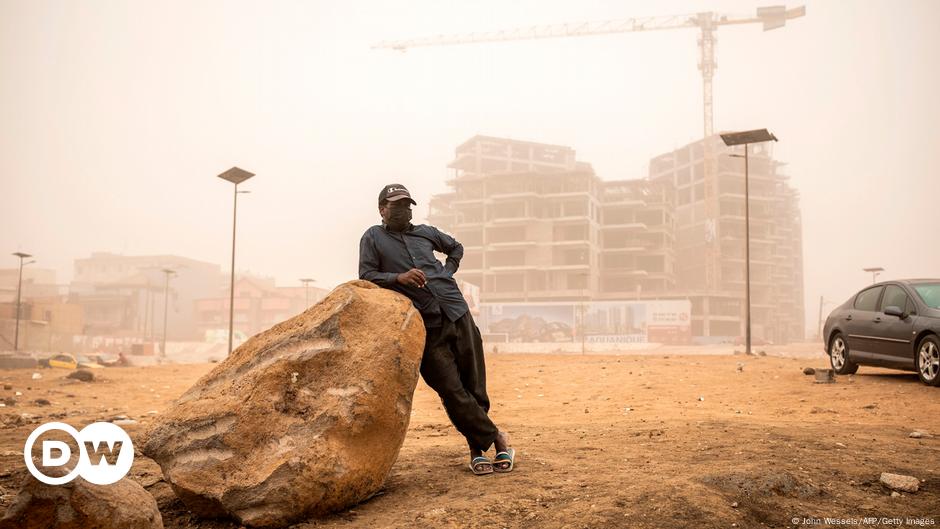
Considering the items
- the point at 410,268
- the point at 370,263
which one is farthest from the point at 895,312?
the point at 370,263

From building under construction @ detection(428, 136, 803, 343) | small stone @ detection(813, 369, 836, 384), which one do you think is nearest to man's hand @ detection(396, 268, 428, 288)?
small stone @ detection(813, 369, 836, 384)

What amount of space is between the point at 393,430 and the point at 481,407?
75 cm

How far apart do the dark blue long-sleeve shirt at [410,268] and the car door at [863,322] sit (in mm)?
8889

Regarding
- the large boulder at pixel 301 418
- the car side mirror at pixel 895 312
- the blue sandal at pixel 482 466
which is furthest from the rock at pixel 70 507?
the car side mirror at pixel 895 312

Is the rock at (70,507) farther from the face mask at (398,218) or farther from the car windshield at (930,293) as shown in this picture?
the car windshield at (930,293)

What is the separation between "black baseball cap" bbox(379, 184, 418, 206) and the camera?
482 centimetres

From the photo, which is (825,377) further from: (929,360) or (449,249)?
(449,249)

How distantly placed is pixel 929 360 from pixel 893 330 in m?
0.73

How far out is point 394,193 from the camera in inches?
191

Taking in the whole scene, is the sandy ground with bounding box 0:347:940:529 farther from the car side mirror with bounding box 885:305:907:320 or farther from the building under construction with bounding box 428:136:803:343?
the building under construction with bounding box 428:136:803:343

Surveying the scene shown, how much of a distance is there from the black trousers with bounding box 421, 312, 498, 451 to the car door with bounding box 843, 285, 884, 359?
8.72 metres

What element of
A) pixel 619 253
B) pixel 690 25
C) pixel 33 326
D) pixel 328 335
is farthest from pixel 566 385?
pixel 690 25

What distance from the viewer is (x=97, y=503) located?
10.9ft

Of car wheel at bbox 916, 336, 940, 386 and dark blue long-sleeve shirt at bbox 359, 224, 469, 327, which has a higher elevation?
dark blue long-sleeve shirt at bbox 359, 224, 469, 327
